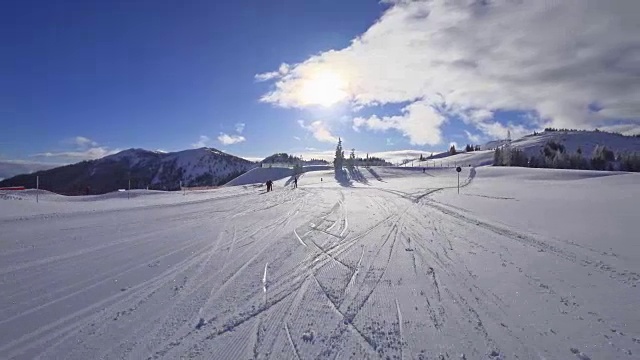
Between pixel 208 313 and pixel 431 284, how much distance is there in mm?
4011

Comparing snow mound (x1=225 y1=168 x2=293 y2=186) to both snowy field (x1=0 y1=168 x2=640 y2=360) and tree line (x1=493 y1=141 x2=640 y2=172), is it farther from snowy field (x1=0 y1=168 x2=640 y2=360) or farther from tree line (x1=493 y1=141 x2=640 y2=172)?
snowy field (x1=0 y1=168 x2=640 y2=360)

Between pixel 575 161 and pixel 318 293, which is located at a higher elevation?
pixel 575 161

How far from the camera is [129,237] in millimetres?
11609

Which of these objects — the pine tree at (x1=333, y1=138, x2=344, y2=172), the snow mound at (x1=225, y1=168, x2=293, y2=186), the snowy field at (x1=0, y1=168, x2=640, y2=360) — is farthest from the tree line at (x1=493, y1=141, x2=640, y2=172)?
the snowy field at (x1=0, y1=168, x2=640, y2=360)

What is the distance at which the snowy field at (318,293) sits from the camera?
4.66m

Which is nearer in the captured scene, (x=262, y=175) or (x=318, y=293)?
(x=318, y=293)

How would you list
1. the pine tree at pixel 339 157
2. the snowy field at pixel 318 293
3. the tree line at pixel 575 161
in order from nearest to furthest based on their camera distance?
the snowy field at pixel 318 293
the tree line at pixel 575 161
the pine tree at pixel 339 157

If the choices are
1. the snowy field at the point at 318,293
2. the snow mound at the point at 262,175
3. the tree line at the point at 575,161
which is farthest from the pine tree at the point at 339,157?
the snowy field at the point at 318,293

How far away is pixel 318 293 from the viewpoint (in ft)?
21.3

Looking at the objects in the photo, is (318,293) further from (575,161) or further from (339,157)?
(575,161)

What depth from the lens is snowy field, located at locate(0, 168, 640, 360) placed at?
4.66m

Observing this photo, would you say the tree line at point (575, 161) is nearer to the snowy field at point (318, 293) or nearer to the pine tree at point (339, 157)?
the pine tree at point (339, 157)

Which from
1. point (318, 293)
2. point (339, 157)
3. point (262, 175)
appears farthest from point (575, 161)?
point (318, 293)

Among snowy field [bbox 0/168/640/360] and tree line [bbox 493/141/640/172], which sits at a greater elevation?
tree line [bbox 493/141/640/172]
